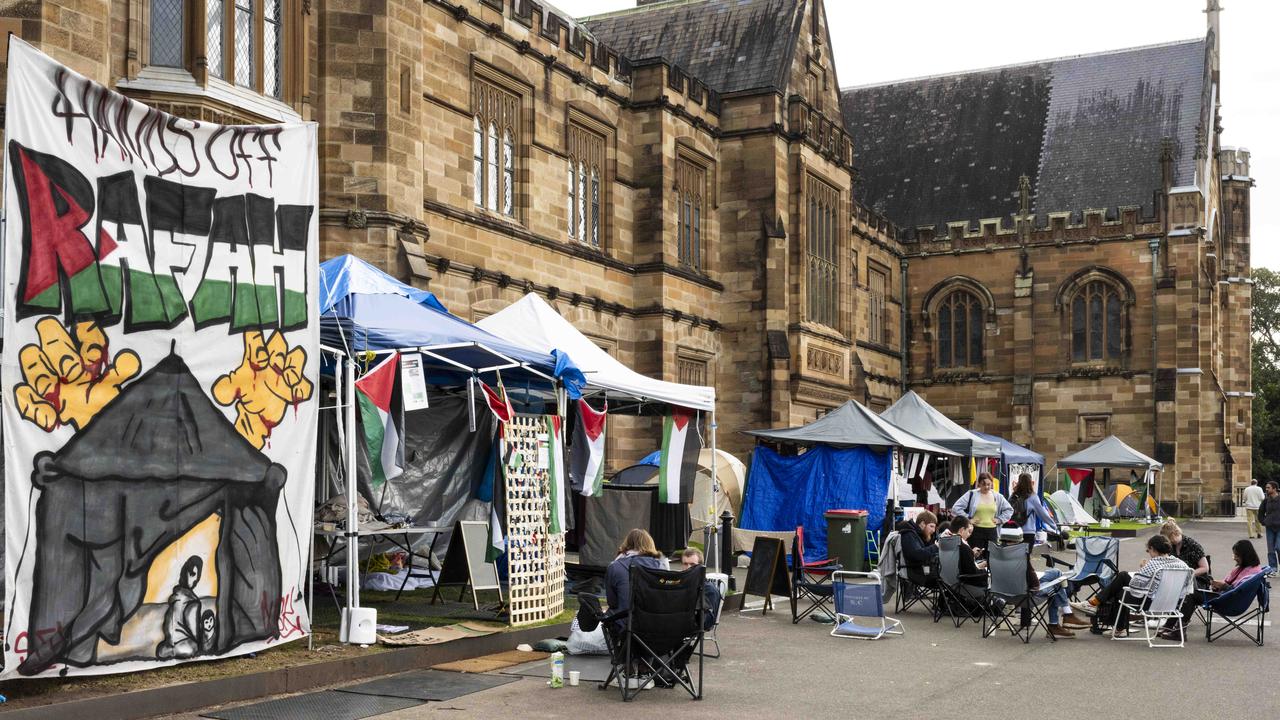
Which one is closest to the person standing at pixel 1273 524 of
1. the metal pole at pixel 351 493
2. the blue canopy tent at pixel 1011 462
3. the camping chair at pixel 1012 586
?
the blue canopy tent at pixel 1011 462

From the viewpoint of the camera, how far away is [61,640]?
866cm

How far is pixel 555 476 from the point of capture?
45.0ft

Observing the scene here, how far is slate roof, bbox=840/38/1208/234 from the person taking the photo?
46094mm

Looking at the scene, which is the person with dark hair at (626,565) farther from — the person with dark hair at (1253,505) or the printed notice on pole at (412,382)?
the person with dark hair at (1253,505)

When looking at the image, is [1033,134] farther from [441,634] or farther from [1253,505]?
[441,634]

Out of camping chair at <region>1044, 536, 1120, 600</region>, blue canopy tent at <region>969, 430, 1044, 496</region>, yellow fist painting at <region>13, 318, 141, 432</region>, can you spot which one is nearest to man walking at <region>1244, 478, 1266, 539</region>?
blue canopy tent at <region>969, 430, 1044, 496</region>

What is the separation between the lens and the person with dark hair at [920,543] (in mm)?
15016

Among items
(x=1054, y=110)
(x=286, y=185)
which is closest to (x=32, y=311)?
(x=286, y=185)

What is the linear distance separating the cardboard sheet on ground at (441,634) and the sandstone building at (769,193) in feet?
21.8

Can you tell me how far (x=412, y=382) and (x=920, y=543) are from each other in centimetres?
638

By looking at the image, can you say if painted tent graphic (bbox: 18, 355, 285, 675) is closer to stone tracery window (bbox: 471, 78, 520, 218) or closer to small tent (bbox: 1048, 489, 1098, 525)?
stone tracery window (bbox: 471, 78, 520, 218)

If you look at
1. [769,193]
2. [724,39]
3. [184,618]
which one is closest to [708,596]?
[184,618]

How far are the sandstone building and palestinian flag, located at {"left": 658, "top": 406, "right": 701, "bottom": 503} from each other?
411 cm

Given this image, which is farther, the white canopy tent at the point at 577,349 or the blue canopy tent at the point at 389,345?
the white canopy tent at the point at 577,349
